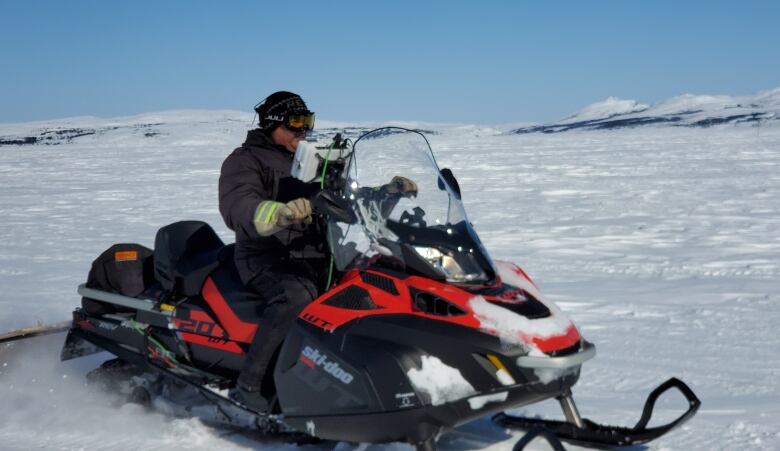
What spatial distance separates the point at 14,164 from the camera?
2389cm

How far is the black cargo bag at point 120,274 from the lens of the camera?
13.5 feet

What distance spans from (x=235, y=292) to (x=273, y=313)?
42cm

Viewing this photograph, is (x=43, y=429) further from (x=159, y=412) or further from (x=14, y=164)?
(x=14, y=164)

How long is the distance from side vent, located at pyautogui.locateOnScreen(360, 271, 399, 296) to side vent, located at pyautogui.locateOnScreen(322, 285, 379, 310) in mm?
44

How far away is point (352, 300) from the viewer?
2.84 metres

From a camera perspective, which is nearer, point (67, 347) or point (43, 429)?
point (43, 429)

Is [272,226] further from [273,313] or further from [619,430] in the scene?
[619,430]

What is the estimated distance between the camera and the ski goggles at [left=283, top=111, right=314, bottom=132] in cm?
346

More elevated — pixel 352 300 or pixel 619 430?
pixel 352 300

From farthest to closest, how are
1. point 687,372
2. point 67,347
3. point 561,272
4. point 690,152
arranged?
point 690,152 < point 561,272 < point 67,347 < point 687,372

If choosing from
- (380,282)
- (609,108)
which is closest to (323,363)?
(380,282)

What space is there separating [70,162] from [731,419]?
81.0ft

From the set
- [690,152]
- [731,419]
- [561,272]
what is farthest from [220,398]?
[690,152]

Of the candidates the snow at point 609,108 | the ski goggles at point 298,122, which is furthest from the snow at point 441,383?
the snow at point 609,108
